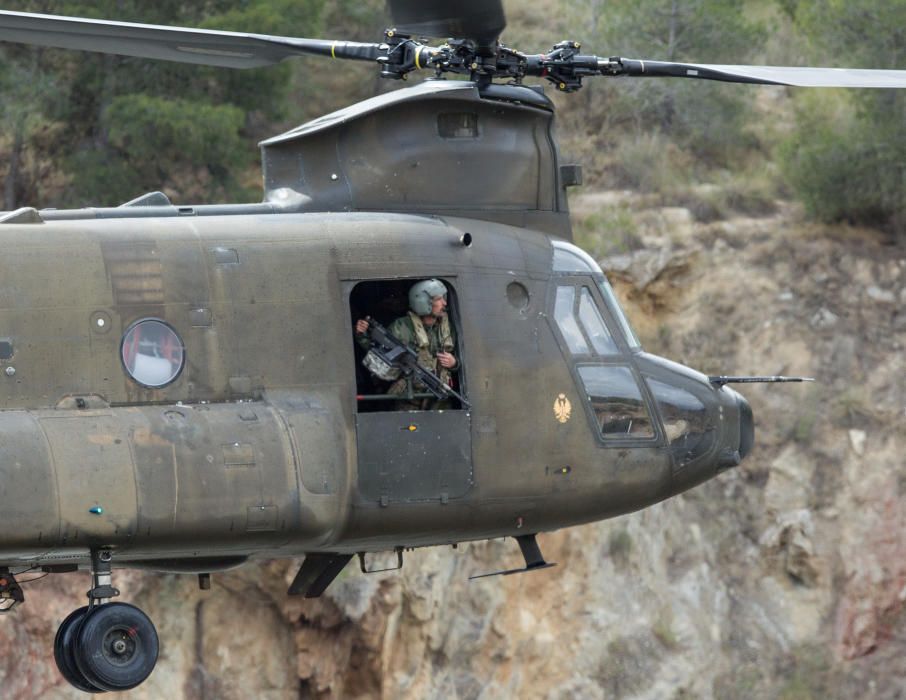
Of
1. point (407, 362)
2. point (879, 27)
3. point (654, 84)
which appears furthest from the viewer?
point (654, 84)

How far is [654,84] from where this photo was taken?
25.0 m

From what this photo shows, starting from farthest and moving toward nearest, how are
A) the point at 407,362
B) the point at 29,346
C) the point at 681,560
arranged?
1. the point at 681,560
2. the point at 407,362
3. the point at 29,346

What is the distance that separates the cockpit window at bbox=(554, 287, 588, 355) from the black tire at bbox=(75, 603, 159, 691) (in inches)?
128

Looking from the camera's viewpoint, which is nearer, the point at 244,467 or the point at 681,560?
the point at 244,467

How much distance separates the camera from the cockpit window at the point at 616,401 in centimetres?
1185

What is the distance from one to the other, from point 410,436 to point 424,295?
880 millimetres

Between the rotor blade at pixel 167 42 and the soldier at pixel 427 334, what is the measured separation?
160 centimetres

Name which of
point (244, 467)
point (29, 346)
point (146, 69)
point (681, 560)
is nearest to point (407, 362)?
point (244, 467)

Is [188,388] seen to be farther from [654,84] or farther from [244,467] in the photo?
[654,84]

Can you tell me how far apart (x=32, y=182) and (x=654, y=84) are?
8.56 metres

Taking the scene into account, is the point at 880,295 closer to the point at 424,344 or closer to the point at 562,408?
the point at 562,408

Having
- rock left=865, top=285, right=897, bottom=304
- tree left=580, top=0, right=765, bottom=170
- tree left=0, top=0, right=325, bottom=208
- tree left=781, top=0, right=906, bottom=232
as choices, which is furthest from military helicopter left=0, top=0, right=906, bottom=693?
tree left=580, top=0, right=765, bottom=170

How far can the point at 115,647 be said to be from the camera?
413 inches

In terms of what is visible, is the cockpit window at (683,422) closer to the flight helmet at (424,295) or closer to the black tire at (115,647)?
the flight helmet at (424,295)
